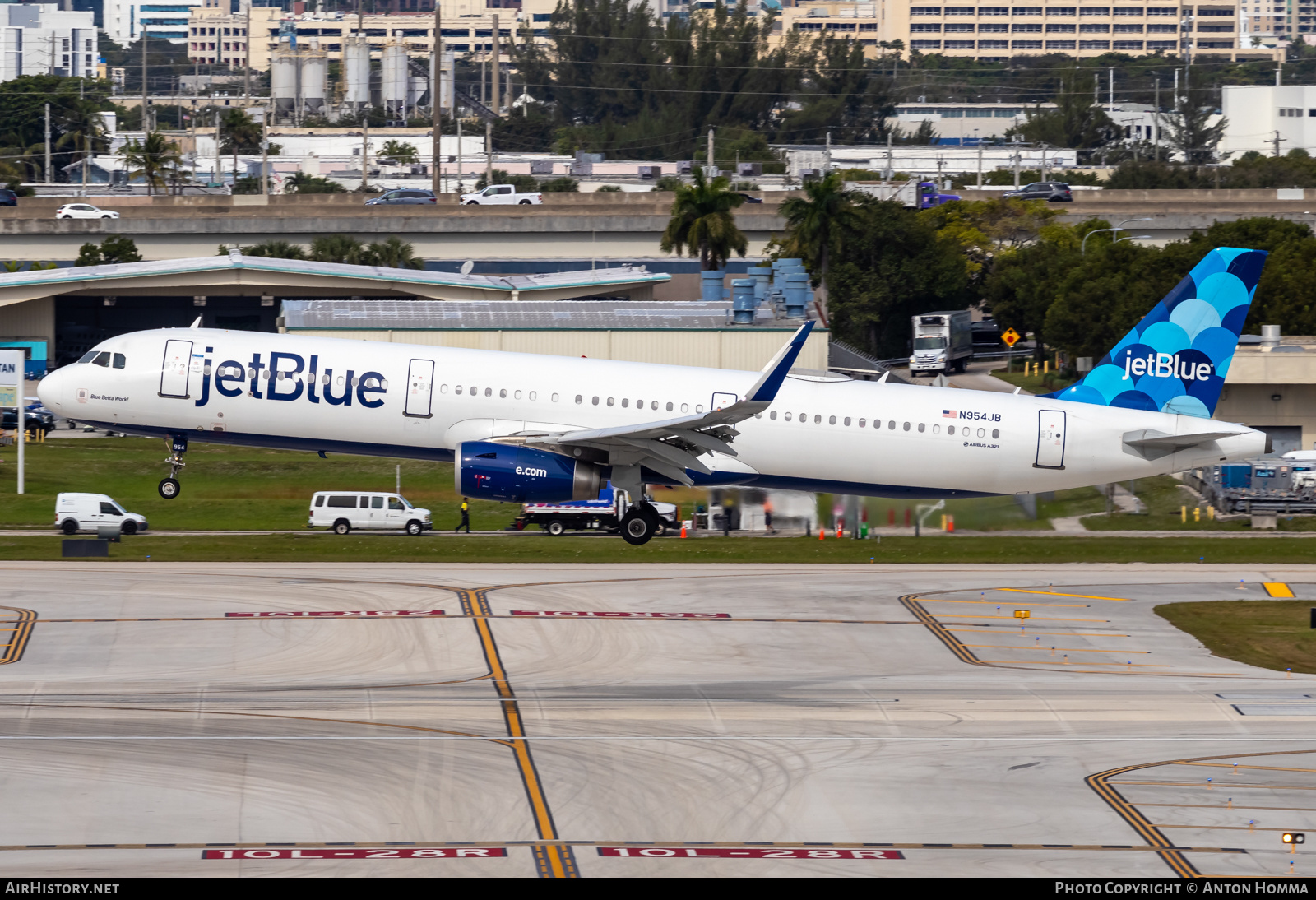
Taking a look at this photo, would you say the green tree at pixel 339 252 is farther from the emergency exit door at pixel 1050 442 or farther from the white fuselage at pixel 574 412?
the emergency exit door at pixel 1050 442

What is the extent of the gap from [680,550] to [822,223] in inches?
2319

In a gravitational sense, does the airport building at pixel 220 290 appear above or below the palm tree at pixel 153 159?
below

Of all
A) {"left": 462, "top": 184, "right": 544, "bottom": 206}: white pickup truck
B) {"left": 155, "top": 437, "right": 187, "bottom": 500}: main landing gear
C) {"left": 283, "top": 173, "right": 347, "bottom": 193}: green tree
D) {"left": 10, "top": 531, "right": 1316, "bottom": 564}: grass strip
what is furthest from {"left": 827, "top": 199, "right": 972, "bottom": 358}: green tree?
{"left": 283, "top": 173, "right": 347, "bottom": 193}: green tree

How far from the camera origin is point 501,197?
534 ft

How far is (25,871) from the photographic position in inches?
1093

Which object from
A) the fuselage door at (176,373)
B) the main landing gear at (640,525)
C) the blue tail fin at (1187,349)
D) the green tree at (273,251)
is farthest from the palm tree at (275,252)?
the blue tail fin at (1187,349)

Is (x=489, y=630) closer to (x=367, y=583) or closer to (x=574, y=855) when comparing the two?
(x=367, y=583)

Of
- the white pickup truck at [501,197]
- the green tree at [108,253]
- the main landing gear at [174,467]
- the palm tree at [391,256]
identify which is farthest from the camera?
the white pickup truck at [501,197]

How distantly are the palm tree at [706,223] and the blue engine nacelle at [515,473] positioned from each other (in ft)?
247

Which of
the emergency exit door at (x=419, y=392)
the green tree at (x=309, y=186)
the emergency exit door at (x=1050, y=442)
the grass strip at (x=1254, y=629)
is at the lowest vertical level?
the grass strip at (x=1254, y=629)

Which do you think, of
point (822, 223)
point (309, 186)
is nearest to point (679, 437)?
point (822, 223)

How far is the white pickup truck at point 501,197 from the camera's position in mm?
159637

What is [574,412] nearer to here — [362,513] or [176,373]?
[176,373]

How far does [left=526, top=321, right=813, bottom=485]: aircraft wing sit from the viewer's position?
4328 cm
